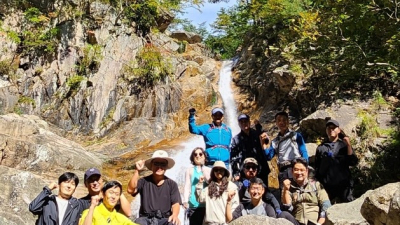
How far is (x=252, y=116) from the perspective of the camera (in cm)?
1566

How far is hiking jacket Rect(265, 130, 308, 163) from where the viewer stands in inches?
192

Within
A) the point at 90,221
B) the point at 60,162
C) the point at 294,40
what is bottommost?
the point at 90,221

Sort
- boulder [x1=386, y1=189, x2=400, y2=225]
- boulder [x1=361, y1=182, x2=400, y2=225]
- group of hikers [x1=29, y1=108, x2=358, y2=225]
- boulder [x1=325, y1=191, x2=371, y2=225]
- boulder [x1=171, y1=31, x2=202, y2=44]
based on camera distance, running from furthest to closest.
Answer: boulder [x1=171, y1=31, x2=202, y2=44] → boulder [x1=325, y1=191, x2=371, y2=225] → group of hikers [x1=29, y1=108, x2=358, y2=225] → boulder [x1=361, y1=182, x2=400, y2=225] → boulder [x1=386, y1=189, x2=400, y2=225]

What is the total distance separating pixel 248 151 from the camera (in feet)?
16.4

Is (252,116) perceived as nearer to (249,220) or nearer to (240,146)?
(240,146)

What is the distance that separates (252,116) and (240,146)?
1074 centimetres

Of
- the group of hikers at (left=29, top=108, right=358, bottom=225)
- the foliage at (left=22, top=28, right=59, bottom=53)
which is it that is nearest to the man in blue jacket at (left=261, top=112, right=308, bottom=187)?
the group of hikers at (left=29, top=108, right=358, bottom=225)

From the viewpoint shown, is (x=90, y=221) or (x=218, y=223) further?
(x=218, y=223)

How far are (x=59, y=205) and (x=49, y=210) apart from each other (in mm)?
130

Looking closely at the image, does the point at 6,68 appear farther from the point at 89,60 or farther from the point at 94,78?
the point at 94,78

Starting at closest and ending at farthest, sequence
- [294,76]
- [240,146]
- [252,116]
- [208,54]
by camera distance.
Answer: [240,146] → [294,76] → [252,116] → [208,54]

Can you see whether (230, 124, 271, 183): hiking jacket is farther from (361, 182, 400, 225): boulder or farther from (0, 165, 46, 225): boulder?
(0, 165, 46, 225): boulder

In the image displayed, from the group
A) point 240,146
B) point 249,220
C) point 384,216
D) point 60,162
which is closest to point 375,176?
point 240,146

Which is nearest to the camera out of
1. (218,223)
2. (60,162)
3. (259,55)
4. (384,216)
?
(384,216)
